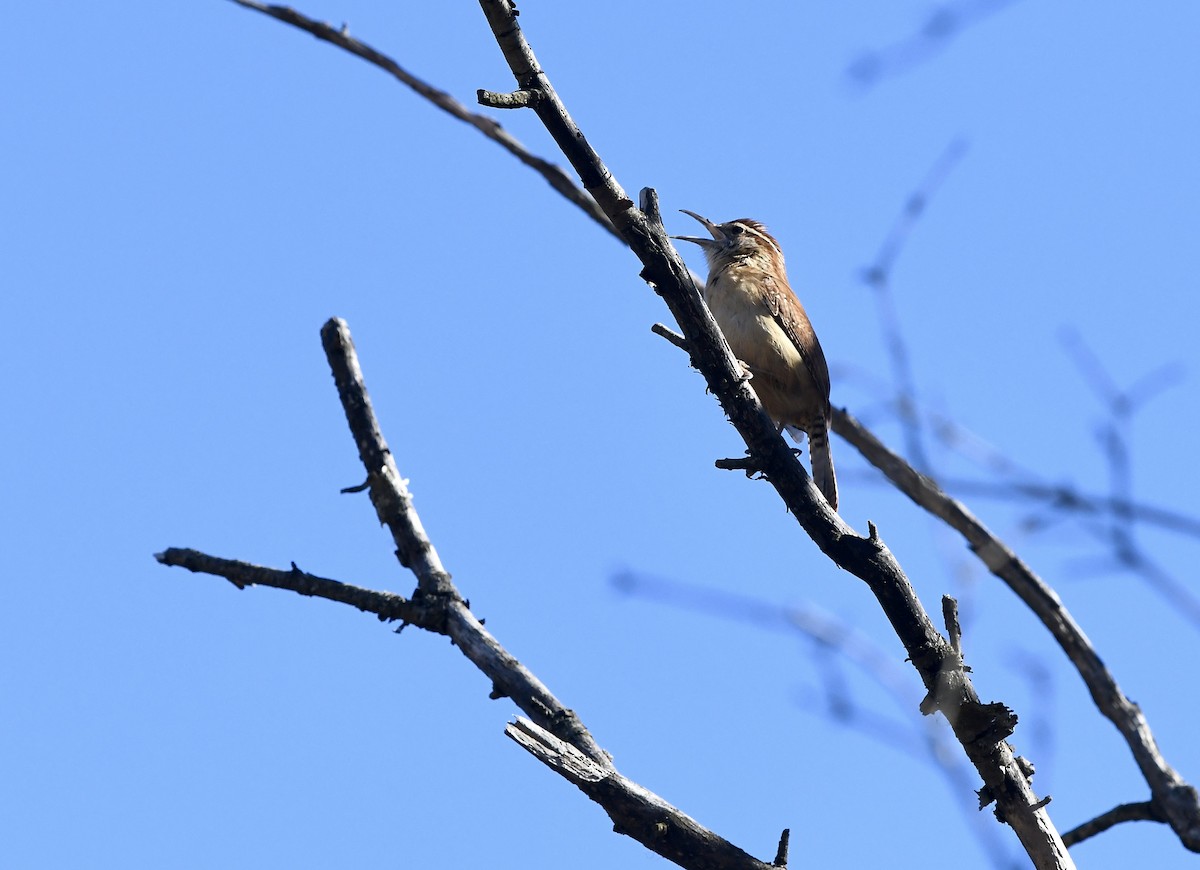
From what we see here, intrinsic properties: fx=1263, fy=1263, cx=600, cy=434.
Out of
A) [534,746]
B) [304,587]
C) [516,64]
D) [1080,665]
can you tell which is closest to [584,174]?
[516,64]

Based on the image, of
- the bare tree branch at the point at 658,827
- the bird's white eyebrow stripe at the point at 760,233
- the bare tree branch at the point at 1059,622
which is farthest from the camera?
the bird's white eyebrow stripe at the point at 760,233

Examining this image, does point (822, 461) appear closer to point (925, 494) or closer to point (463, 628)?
point (925, 494)

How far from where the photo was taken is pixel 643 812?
14.3 ft

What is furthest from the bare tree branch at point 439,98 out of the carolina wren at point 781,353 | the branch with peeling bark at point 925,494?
the carolina wren at point 781,353

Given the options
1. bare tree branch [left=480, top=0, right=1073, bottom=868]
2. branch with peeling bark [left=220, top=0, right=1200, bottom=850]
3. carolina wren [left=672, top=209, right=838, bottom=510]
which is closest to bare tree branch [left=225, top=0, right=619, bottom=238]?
branch with peeling bark [left=220, top=0, right=1200, bottom=850]

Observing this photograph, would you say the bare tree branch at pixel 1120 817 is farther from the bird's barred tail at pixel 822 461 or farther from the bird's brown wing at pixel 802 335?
the bird's brown wing at pixel 802 335

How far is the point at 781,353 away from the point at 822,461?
639 mm

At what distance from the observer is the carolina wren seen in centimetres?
686

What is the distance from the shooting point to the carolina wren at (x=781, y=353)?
686 cm

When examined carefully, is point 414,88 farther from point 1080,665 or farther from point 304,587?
point 1080,665

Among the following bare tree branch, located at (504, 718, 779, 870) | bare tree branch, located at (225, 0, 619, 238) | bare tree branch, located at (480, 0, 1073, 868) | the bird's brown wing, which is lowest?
bare tree branch, located at (504, 718, 779, 870)

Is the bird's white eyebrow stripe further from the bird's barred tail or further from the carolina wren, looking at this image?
the bird's barred tail

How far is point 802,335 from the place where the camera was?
6.99 meters

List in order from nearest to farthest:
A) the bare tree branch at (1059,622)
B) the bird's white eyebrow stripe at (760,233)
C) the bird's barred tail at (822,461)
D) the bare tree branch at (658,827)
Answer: the bare tree branch at (658,827), the bare tree branch at (1059,622), the bird's barred tail at (822,461), the bird's white eyebrow stripe at (760,233)
